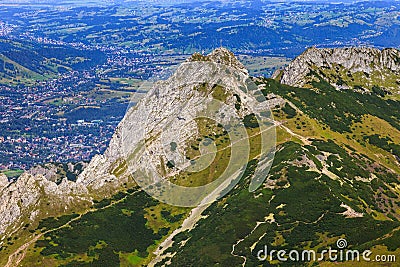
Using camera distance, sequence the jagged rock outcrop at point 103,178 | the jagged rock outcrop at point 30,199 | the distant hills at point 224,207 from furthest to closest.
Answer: the jagged rock outcrop at point 103,178 < the jagged rock outcrop at point 30,199 < the distant hills at point 224,207

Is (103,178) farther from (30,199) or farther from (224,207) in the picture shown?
(224,207)

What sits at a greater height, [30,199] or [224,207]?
[30,199]

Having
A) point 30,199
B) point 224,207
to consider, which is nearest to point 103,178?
point 30,199

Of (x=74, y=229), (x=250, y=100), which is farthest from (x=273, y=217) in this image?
(x=250, y=100)

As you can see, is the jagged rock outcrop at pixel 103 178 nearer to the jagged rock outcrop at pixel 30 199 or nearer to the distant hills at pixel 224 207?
the jagged rock outcrop at pixel 30 199

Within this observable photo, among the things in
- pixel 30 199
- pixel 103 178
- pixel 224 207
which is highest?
pixel 30 199

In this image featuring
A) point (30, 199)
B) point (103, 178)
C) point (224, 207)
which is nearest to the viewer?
point (224, 207)

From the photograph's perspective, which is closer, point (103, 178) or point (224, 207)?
point (224, 207)

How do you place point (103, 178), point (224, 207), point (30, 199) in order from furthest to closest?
point (103, 178), point (30, 199), point (224, 207)

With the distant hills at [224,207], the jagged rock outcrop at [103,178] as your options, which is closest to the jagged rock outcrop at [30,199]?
the jagged rock outcrop at [103,178]

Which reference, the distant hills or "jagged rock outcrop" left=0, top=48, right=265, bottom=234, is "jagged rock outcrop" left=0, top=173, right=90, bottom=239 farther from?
the distant hills

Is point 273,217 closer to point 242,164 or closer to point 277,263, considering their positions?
point 277,263

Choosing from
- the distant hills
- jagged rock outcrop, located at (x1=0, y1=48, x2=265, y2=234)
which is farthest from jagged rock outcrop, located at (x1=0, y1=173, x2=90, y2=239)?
the distant hills
